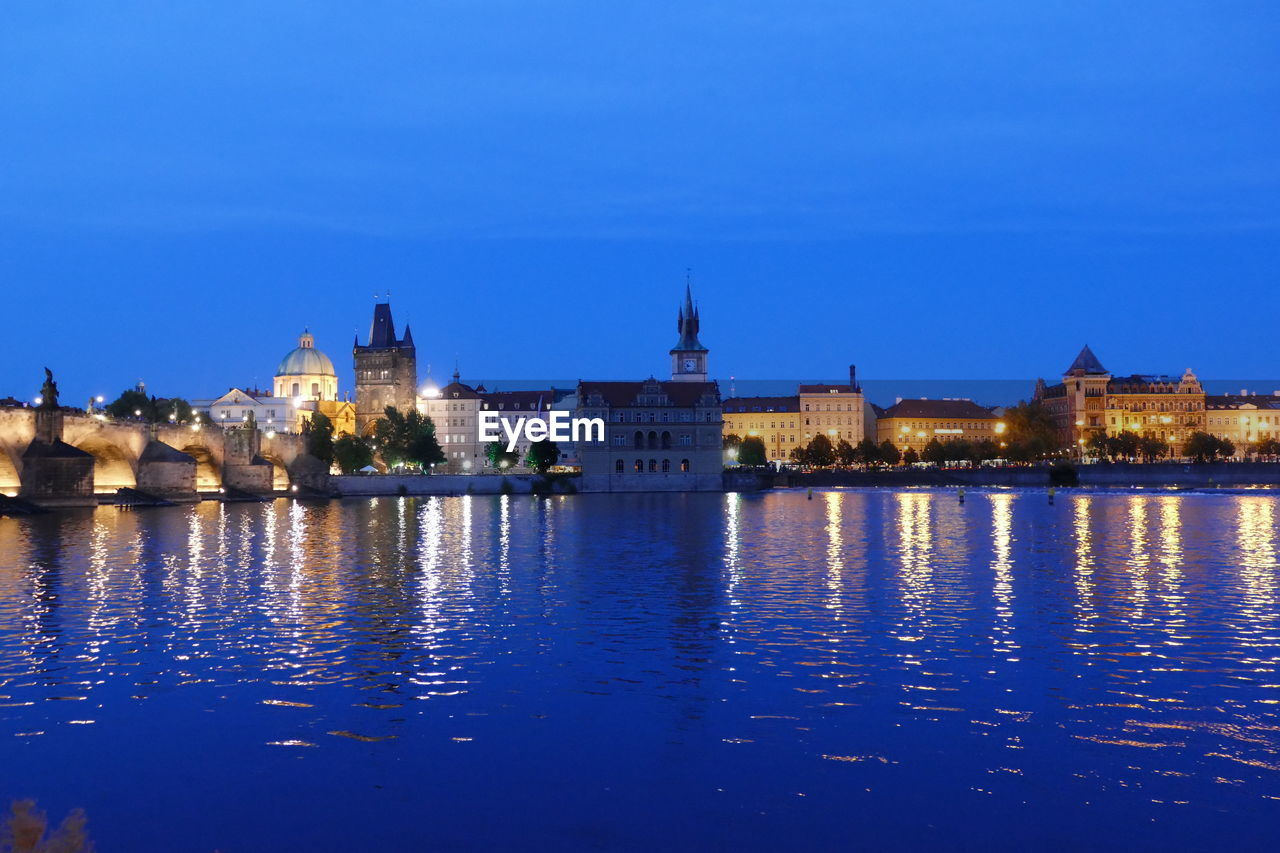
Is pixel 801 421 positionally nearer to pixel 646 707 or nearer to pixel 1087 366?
pixel 1087 366

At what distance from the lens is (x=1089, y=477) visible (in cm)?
12569

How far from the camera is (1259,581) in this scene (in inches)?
1097

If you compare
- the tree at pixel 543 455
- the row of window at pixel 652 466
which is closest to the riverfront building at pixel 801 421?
the row of window at pixel 652 466

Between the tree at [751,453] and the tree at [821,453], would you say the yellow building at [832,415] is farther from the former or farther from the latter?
the tree at [751,453]

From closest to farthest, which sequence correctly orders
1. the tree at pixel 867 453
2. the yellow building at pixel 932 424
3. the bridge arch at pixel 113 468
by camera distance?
the bridge arch at pixel 113 468 < the tree at pixel 867 453 < the yellow building at pixel 932 424

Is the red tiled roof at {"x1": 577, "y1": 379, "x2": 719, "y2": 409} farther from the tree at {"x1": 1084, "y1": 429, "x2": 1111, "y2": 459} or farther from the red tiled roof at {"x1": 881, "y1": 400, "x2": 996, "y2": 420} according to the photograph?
the red tiled roof at {"x1": 881, "y1": 400, "x2": 996, "y2": 420}

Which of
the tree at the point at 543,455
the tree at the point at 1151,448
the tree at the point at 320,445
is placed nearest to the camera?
the tree at the point at 320,445

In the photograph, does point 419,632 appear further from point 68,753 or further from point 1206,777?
point 1206,777

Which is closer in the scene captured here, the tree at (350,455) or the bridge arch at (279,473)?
the bridge arch at (279,473)

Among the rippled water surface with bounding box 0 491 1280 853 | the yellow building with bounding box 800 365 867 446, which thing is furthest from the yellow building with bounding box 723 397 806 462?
the rippled water surface with bounding box 0 491 1280 853

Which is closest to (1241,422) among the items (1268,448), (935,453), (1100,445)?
(1268,448)

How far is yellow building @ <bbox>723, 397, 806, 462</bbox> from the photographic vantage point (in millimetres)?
182375

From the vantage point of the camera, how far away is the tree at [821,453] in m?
160

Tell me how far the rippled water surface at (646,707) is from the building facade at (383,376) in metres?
145
